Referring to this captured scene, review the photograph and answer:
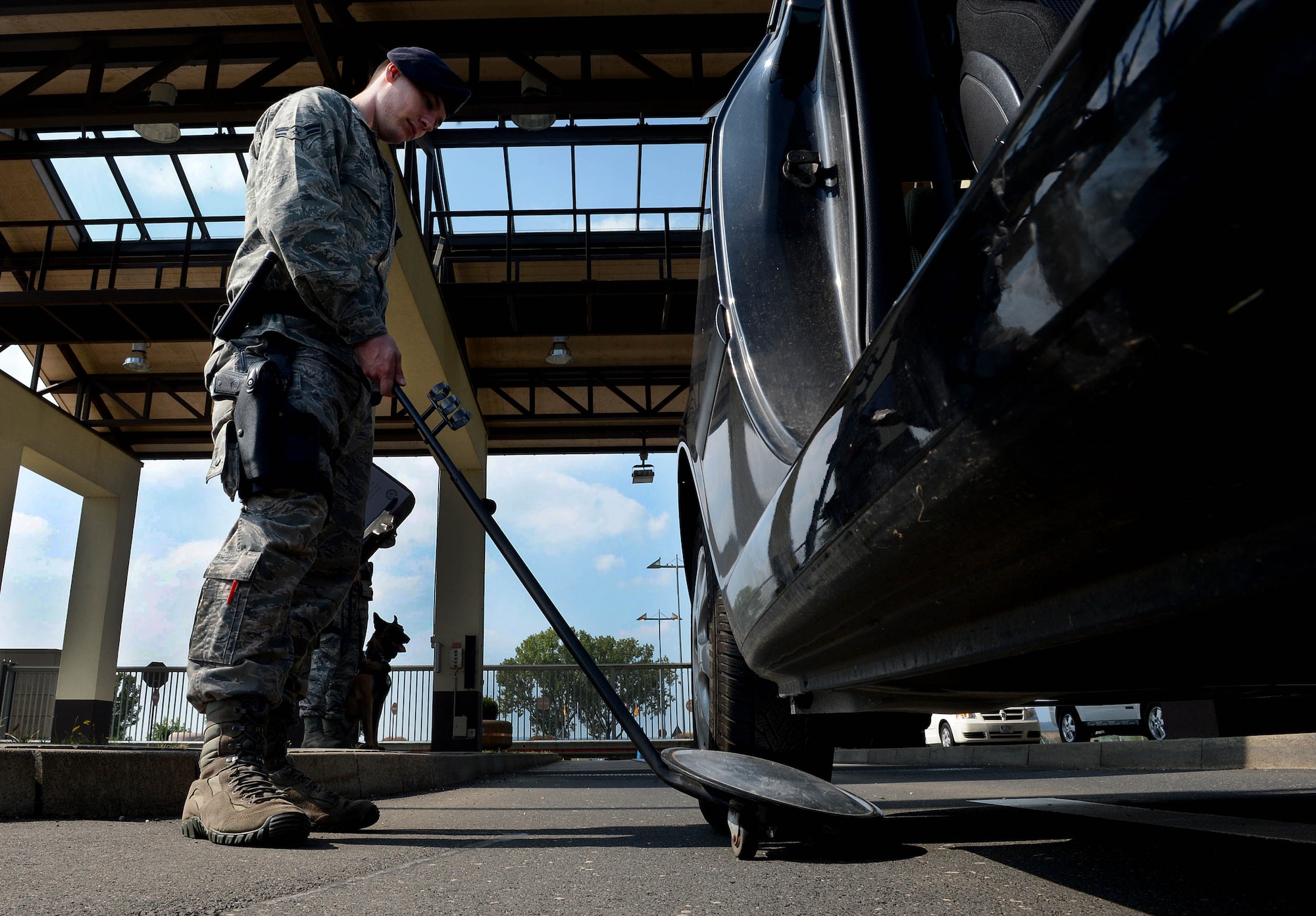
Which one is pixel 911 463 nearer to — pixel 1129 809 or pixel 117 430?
pixel 1129 809

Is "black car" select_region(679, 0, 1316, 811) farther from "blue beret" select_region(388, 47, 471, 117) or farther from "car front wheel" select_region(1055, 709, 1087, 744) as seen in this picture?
"car front wheel" select_region(1055, 709, 1087, 744)

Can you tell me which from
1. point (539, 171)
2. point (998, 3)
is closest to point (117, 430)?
point (539, 171)

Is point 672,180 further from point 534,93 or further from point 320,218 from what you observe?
point 320,218

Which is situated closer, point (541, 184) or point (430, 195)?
point (430, 195)

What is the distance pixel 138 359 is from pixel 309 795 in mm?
13016

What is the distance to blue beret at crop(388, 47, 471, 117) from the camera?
2.36m

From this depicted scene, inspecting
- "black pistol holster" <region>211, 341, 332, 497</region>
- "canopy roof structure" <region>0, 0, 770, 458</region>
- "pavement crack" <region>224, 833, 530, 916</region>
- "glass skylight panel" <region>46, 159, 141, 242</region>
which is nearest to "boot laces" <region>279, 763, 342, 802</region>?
"pavement crack" <region>224, 833, 530, 916</region>

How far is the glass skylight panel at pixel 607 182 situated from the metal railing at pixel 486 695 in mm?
6740

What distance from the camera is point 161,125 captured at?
9.81 metres

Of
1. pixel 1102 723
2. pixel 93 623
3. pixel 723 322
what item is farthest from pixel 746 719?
pixel 93 623

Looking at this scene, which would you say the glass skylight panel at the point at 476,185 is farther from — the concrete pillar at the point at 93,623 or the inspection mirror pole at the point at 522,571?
the inspection mirror pole at the point at 522,571

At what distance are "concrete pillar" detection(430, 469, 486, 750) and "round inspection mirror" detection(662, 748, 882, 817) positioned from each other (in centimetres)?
1247

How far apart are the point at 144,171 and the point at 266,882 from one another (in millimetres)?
13101

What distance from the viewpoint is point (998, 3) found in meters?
1.58
